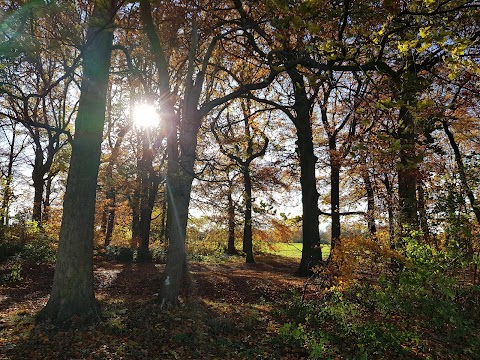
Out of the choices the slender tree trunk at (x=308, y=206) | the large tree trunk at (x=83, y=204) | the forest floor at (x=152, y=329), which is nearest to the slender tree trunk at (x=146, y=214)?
the forest floor at (x=152, y=329)

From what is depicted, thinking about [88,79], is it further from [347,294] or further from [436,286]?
[436,286]

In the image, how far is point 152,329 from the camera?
5617 millimetres

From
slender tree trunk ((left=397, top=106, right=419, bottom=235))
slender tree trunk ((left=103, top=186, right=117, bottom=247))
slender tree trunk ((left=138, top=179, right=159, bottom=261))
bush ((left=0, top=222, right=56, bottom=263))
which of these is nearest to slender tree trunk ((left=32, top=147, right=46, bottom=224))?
slender tree trunk ((left=103, top=186, right=117, bottom=247))

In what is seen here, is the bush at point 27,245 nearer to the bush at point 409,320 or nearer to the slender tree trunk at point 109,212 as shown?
the slender tree trunk at point 109,212

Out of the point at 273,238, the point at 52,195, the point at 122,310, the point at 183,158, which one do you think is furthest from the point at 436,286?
the point at 52,195

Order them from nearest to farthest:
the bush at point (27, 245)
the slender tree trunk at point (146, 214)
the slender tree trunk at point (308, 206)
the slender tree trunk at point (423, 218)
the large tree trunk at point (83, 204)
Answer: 1. the large tree trunk at point (83, 204)
2. the slender tree trunk at point (423, 218)
3. the slender tree trunk at point (308, 206)
4. the bush at point (27, 245)
5. the slender tree trunk at point (146, 214)

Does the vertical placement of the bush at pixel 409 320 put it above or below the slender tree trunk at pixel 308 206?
below

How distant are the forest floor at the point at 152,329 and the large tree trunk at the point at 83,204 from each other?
414 millimetres

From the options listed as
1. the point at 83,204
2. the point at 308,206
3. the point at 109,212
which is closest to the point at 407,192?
the point at 308,206

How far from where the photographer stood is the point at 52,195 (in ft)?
96.8

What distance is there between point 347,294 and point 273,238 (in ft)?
57.6

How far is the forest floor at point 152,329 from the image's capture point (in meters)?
4.84

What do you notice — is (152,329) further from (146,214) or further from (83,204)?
(146,214)

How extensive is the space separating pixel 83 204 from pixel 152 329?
2.63 metres
